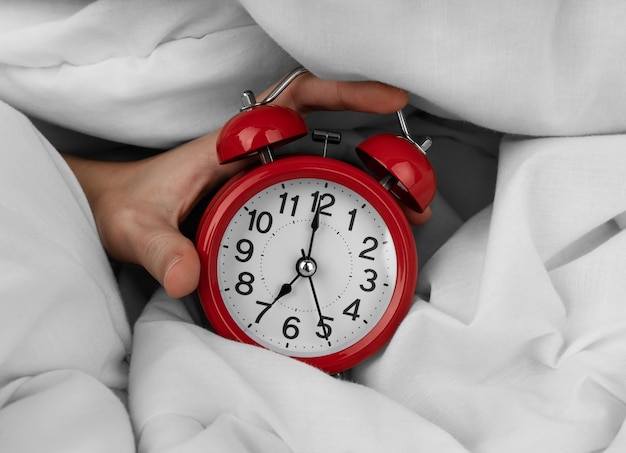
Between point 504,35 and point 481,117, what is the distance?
96 millimetres

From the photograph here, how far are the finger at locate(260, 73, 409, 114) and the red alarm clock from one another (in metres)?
0.03

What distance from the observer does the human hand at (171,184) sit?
0.88 m

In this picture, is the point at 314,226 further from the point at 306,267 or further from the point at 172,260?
the point at 172,260

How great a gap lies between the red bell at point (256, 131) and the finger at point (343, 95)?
0.07m

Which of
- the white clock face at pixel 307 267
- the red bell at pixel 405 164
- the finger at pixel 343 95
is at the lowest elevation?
the white clock face at pixel 307 267

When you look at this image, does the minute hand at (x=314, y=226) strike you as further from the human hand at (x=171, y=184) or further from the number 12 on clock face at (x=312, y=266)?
the human hand at (x=171, y=184)

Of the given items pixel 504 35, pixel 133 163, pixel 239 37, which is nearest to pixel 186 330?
pixel 133 163

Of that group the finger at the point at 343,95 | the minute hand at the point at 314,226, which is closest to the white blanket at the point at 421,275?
the finger at the point at 343,95

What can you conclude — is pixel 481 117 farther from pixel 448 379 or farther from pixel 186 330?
pixel 186 330

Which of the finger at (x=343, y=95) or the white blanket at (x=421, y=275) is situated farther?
the finger at (x=343, y=95)

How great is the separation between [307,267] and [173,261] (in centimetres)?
15

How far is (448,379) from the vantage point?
85 cm

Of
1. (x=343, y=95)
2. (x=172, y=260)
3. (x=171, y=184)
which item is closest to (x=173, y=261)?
(x=172, y=260)

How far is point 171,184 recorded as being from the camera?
3.02 ft
